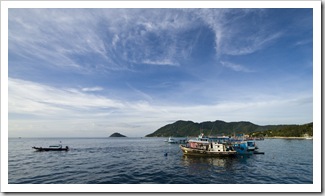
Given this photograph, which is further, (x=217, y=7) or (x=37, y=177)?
(x=37, y=177)

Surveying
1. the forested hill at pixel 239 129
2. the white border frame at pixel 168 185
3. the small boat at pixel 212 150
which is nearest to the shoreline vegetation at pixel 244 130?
the forested hill at pixel 239 129

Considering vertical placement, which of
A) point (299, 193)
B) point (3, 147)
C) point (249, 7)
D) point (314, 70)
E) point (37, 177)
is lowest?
point (37, 177)

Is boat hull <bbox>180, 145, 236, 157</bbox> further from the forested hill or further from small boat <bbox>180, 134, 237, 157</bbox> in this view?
the forested hill

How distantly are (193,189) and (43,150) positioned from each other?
1713 inches

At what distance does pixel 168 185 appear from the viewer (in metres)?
8.13

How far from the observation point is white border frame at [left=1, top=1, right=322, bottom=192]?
8.05 m

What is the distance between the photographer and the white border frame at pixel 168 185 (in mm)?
8055

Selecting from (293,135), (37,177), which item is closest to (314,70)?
(37,177)

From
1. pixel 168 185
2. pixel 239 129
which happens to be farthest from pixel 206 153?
pixel 239 129

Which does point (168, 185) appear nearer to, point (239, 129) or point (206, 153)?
point (206, 153)

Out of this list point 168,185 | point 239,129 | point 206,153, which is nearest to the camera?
point 168,185

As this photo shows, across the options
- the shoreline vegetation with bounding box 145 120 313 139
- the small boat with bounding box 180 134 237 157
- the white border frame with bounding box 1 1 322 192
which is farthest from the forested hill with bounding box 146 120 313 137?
the white border frame with bounding box 1 1 322 192

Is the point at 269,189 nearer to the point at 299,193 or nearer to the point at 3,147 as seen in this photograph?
the point at 299,193

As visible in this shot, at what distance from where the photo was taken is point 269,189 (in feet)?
26.3
